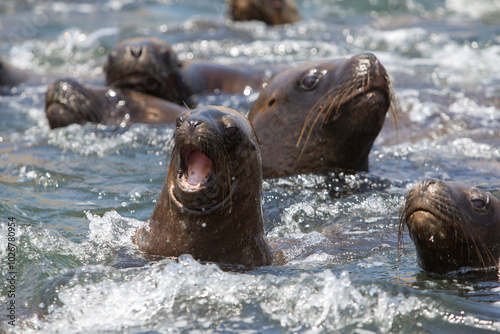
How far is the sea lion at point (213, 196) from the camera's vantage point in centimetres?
446

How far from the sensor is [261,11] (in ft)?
50.0

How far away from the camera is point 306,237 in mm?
5426

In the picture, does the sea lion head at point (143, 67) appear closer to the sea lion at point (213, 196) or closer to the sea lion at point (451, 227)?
the sea lion at point (213, 196)

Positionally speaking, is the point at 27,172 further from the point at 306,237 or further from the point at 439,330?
the point at 439,330

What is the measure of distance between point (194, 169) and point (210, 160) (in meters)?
0.13

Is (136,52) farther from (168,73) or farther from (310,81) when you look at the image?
(310,81)

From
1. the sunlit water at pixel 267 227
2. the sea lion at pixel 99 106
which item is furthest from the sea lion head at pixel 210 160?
the sea lion at pixel 99 106

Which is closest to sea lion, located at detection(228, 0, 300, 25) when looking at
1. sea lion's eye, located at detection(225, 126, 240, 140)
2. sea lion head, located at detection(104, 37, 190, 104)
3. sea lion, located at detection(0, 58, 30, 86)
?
sea lion, located at detection(0, 58, 30, 86)

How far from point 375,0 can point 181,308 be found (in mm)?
15849

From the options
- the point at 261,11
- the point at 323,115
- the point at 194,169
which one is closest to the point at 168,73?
the point at 323,115

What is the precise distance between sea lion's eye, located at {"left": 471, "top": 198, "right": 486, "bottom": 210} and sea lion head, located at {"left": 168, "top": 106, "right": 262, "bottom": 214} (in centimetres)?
140

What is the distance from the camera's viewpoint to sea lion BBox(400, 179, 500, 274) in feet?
15.3

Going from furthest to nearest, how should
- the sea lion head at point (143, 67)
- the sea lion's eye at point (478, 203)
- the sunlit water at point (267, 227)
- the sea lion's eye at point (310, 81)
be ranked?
the sea lion head at point (143, 67) → the sea lion's eye at point (310, 81) → the sea lion's eye at point (478, 203) → the sunlit water at point (267, 227)

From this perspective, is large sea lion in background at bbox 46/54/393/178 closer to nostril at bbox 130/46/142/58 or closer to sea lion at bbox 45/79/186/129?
sea lion at bbox 45/79/186/129
